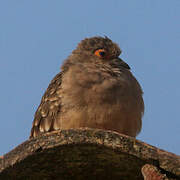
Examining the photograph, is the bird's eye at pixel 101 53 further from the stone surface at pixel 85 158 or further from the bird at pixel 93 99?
the stone surface at pixel 85 158

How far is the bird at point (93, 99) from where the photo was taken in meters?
6.34

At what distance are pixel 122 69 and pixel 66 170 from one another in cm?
343

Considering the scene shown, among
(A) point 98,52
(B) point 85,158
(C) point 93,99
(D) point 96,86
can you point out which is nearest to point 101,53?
(A) point 98,52

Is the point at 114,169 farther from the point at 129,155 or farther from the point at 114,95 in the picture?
the point at 114,95

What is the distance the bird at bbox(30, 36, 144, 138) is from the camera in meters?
6.34

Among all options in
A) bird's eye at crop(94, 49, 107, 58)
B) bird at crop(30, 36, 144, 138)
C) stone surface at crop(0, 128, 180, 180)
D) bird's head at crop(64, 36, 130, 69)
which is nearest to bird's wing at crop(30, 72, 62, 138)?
bird at crop(30, 36, 144, 138)

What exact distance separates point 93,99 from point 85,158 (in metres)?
2.39

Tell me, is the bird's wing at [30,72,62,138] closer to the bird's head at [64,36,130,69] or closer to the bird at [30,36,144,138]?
the bird at [30,36,144,138]

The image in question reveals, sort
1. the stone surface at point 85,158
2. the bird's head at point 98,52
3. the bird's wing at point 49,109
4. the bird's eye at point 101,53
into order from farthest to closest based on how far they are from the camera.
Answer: the bird's eye at point 101,53, the bird's head at point 98,52, the bird's wing at point 49,109, the stone surface at point 85,158

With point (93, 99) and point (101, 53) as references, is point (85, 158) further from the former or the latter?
point (101, 53)

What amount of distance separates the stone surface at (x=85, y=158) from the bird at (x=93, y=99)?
2.10 m

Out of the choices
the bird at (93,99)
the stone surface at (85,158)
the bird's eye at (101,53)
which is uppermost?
the bird's eye at (101,53)

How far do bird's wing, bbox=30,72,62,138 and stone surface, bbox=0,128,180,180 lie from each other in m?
2.73

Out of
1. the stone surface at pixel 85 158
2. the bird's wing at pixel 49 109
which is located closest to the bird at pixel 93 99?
the bird's wing at pixel 49 109
